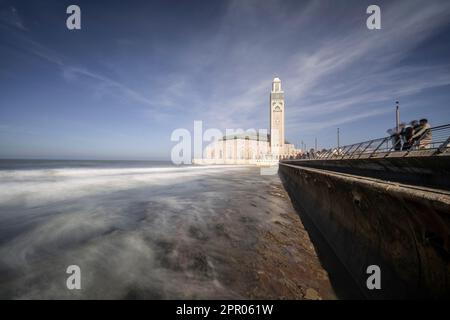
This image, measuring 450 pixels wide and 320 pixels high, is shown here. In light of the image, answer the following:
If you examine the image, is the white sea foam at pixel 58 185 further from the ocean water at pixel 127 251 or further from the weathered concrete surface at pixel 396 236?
the weathered concrete surface at pixel 396 236

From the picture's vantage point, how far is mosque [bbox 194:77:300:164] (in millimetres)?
117625

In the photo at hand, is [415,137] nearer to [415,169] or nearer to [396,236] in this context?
[415,169]

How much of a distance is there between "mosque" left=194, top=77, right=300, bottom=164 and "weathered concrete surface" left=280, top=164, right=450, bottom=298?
108 m

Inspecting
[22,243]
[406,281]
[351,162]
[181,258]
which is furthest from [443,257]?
[351,162]

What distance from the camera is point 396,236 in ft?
11.5

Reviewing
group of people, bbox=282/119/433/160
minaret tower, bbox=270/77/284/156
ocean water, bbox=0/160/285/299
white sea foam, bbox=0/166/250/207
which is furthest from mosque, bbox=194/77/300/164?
ocean water, bbox=0/160/285/299

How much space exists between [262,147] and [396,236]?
530ft

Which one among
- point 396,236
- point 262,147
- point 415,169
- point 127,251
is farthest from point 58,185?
point 262,147

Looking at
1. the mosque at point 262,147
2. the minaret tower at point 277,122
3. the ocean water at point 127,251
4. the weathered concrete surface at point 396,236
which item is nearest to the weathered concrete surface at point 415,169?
the weathered concrete surface at point 396,236

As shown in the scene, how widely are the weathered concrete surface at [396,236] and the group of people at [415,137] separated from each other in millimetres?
6795

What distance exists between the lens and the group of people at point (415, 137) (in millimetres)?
9656

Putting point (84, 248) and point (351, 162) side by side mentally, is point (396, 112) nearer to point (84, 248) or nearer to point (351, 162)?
point (351, 162)

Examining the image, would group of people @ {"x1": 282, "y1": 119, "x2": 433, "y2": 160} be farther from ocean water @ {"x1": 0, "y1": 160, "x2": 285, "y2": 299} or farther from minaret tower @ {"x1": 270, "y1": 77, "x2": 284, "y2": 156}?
minaret tower @ {"x1": 270, "y1": 77, "x2": 284, "y2": 156}
